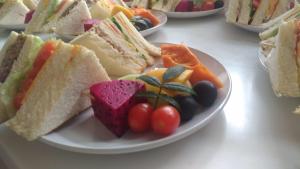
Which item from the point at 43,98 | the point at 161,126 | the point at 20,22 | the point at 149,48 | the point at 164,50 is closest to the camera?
the point at 161,126

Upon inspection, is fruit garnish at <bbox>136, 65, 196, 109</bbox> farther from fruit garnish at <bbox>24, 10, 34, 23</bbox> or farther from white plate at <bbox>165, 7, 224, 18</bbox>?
fruit garnish at <bbox>24, 10, 34, 23</bbox>

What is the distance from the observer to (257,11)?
164 centimetres

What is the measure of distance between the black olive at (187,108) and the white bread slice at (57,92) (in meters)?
0.27

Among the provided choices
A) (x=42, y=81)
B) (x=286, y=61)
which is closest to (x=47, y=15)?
(x=42, y=81)

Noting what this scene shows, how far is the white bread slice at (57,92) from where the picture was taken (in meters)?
0.91

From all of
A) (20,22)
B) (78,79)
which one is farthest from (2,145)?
(20,22)

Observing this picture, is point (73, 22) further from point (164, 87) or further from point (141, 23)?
point (164, 87)

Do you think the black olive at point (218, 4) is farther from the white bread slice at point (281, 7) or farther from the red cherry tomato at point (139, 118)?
the red cherry tomato at point (139, 118)

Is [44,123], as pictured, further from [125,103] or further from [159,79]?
[159,79]

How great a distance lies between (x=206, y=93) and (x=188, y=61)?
223mm

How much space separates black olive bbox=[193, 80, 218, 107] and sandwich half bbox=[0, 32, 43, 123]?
518 mm

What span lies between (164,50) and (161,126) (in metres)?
0.47

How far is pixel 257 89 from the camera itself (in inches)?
45.8

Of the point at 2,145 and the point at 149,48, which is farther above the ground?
the point at 2,145
